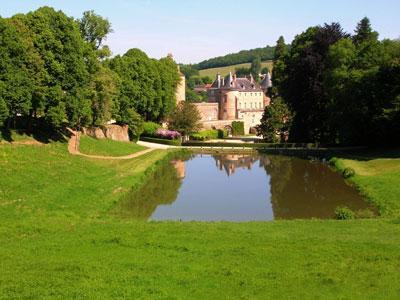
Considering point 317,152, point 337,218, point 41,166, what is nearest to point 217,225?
point 337,218

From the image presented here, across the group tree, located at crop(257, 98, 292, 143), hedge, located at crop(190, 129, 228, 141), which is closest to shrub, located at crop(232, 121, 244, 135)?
hedge, located at crop(190, 129, 228, 141)

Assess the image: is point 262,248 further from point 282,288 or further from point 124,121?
A: point 124,121

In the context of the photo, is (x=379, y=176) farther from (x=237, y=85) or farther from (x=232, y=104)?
(x=237, y=85)

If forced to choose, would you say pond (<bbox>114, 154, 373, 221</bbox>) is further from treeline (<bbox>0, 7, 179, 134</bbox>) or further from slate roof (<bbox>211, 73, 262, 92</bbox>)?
slate roof (<bbox>211, 73, 262, 92</bbox>)

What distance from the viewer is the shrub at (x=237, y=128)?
84.6 meters

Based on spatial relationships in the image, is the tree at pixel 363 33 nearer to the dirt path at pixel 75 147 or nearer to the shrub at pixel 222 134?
the shrub at pixel 222 134

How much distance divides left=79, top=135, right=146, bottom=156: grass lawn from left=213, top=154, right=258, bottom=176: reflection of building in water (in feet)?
28.0

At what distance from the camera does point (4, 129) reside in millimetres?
35781

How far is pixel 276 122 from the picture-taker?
6519 centimetres

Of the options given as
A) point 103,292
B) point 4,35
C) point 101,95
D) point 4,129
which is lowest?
point 103,292

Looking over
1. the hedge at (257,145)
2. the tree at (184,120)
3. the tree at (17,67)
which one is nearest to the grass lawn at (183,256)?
the tree at (17,67)

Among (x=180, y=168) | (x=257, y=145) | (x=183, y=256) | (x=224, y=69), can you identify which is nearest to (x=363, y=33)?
(x=257, y=145)

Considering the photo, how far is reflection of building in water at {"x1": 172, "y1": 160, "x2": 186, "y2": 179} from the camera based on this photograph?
40.4 m

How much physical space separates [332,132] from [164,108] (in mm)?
23238
